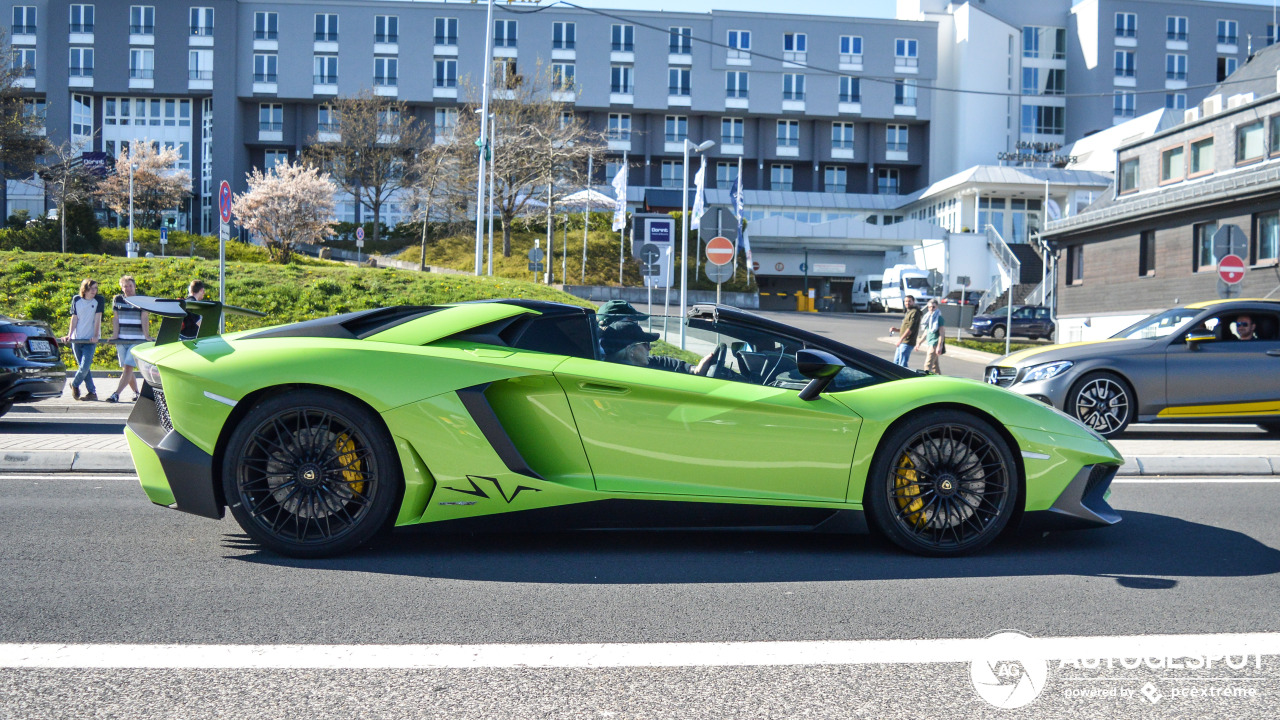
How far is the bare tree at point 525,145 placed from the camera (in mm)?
41938

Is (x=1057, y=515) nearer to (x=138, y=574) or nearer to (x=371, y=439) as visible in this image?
(x=371, y=439)

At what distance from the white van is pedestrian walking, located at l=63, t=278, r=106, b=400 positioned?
4085 centimetres

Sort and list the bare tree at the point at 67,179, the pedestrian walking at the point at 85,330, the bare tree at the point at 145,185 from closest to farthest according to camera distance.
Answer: the pedestrian walking at the point at 85,330 → the bare tree at the point at 67,179 → the bare tree at the point at 145,185

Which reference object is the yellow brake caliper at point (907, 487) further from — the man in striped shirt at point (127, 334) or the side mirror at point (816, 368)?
the man in striped shirt at point (127, 334)

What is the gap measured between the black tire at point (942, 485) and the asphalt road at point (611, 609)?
0.13m

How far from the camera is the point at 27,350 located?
1011 centimetres

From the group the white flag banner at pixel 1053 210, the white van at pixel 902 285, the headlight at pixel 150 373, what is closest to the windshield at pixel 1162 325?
the headlight at pixel 150 373

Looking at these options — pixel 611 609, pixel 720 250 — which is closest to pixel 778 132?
pixel 720 250

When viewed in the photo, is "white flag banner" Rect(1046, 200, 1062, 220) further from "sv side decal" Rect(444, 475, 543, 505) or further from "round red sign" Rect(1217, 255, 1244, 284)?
"sv side decal" Rect(444, 475, 543, 505)

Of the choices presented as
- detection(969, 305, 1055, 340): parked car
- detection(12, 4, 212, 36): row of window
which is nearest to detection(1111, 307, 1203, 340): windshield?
detection(969, 305, 1055, 340): parked car

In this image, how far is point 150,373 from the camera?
4535 mm

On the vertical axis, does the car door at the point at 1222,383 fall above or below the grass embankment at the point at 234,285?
below

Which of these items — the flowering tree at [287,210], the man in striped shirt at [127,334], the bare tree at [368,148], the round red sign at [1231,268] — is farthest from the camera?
the bare tree at [368,148]

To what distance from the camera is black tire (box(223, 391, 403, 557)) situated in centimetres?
431
